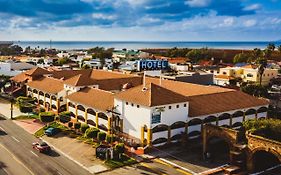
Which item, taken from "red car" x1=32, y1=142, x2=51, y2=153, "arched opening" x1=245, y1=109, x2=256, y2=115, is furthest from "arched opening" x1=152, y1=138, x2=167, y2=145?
"arched opening" x1=245, y1=109, x2=256, y2=115

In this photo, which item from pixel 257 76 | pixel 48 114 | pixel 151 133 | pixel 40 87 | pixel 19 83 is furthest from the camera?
pixel 257 76

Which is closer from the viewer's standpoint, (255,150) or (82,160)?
(255,150)

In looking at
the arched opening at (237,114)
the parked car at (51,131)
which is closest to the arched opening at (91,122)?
the parked car at (51,131)

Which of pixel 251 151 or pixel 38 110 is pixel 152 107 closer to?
pixel 251 151

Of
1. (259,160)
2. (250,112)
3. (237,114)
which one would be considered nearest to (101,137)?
(259,160)

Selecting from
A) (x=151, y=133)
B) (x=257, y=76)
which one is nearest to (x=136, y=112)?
(x=151, y=133)

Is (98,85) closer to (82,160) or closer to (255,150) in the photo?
(82,160)

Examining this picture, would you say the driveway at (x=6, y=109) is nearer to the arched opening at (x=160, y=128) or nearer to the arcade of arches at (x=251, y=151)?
the arched opening at (x=160, y=128)

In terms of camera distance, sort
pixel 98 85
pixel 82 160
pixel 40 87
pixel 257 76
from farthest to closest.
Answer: pixel 257 76, pixel 40 87, pixel 98 85, pixel 82 160
